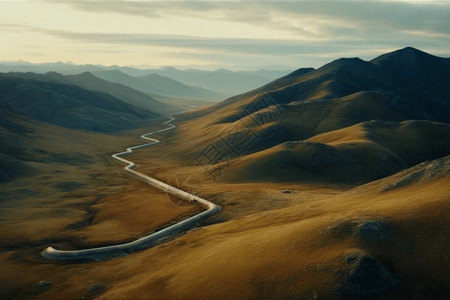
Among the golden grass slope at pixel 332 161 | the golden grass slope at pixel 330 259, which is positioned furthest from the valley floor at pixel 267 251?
the golden grass slope at pixel 332 161

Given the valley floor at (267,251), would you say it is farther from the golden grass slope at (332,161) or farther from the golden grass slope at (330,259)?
the golden grass slope at (332,161)

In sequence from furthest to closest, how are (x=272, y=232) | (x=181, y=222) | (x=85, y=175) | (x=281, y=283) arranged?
(x=85, y=175) < (x=181, y=222) < (x=272, y=232) < (x=281, y=283)

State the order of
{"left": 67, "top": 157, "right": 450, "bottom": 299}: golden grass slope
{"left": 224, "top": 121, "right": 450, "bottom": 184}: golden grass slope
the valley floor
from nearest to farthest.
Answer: {"left": 67, "top": 157, "right": 450, "bottom": 299}: golden grass slope → the valley floor → {"left": 224, "top": 121, "right": 450, "bottom": 184}: golden grass slope

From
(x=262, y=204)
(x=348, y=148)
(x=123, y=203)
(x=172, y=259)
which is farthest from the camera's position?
(x=348, y=148)

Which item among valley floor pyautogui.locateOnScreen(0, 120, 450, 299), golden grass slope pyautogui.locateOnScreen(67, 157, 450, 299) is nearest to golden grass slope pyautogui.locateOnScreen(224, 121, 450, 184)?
valley floor pyautogui.locateOnScreen(0, 120, 450, 299)

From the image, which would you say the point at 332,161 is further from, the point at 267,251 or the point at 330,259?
the point at 330,259

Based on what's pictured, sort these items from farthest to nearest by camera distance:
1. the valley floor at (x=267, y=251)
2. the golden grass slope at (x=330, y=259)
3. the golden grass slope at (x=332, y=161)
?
the golden grass slope at (x=332, y=161) < the valley floor at (x=267, y=251) < the golden grass slope at (x=330, y=259)

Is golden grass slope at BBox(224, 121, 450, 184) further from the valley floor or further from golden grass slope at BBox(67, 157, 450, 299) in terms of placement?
golden grass slope at BBox(67, 157, 450, 299)

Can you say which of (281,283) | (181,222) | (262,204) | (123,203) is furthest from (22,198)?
(281,283)

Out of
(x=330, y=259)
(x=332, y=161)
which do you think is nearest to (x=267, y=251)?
(x=330, y=259)

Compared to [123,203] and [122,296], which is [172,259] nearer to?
[122,296]

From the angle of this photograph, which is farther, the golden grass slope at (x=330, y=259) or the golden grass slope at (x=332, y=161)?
the golden grass slope at (x=332, y=161)
